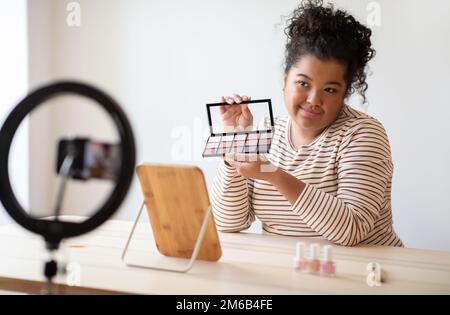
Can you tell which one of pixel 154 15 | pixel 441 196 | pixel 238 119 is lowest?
pixel 441 196

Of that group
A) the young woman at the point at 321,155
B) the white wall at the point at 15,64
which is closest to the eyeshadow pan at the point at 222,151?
the young woman at the point at 321,155

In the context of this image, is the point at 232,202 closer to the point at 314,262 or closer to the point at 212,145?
the point at 212,145

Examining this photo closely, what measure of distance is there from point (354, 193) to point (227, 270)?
1.30ft

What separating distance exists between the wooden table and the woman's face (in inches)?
11.7

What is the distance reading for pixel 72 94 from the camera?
0.44 meters

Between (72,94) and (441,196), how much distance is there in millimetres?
1829

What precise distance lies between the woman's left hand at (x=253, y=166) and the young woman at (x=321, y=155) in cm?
6

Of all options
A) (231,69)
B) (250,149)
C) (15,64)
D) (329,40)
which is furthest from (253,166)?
(15,64)

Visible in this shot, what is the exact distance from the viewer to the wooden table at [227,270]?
2.82 feet

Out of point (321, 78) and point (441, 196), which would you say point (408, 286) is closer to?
point (321, 78)

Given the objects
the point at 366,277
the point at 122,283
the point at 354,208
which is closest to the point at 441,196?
the point at 354,208

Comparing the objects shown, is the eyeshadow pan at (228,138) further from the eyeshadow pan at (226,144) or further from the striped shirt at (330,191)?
the striped shirt at (330,191)

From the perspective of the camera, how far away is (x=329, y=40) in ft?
4.26

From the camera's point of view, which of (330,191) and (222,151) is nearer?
(222,151)
